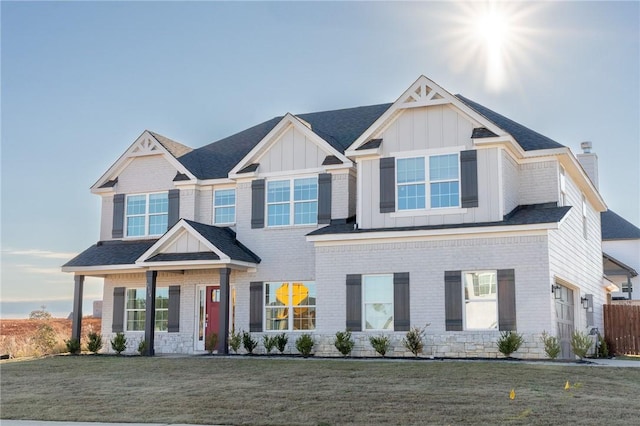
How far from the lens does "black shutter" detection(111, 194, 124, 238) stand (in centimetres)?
2750

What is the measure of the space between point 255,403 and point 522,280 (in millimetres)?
9675

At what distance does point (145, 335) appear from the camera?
79.1 feet

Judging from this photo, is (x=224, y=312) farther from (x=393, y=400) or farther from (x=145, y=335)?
(x=393, y=400)

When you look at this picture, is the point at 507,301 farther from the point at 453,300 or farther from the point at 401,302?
the point at 401,302

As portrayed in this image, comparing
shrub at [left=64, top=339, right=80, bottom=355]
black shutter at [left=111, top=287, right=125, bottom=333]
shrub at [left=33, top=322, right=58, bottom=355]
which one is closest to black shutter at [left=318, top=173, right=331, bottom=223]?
black shutter at [left=111, top=287, right=125, bottom=333]

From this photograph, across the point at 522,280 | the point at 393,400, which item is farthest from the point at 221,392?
the point at 522,280

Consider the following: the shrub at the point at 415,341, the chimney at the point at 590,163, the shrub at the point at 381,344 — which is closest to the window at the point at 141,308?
the shrub at the point at 381,344

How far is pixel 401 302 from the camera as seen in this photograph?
21375 mm

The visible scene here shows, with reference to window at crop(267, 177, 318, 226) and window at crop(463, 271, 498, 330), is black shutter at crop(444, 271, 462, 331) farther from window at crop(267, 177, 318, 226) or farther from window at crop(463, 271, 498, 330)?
window at crop(267, 177, 318, 226)

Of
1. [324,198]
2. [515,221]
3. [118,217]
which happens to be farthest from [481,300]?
[118,217]

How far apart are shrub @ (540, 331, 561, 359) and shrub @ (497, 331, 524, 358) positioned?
61 centimetres

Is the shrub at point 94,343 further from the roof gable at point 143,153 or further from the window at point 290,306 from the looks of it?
the window at point 290,306

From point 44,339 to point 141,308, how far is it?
3.89 metres

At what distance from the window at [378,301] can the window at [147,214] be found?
347 inches
